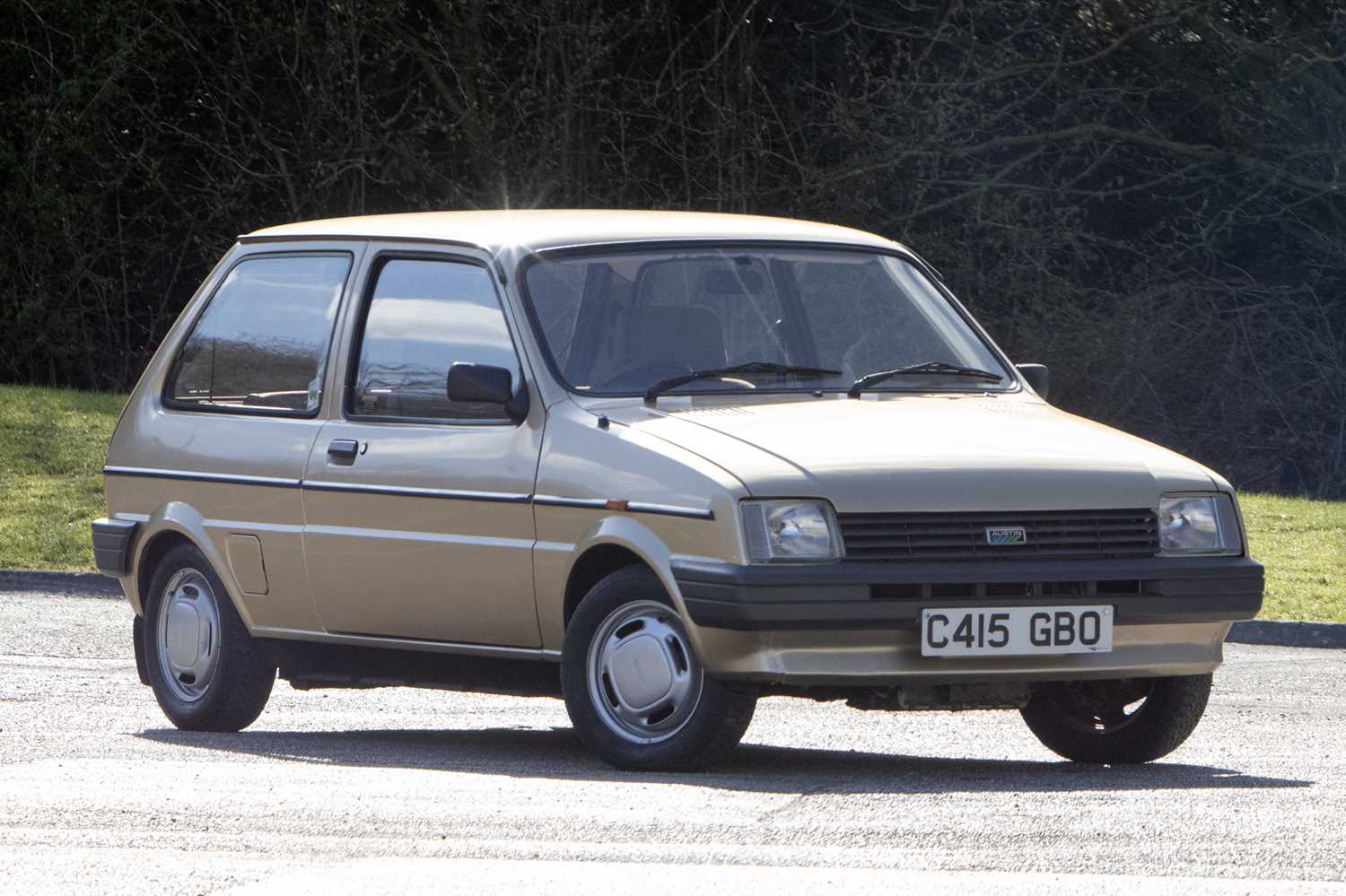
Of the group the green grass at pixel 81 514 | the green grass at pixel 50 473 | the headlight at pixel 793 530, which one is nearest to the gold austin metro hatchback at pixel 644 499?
the headlight at pixel 793 530

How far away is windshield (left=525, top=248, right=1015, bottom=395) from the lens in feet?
25.8

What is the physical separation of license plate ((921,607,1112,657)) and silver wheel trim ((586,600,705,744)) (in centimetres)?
69

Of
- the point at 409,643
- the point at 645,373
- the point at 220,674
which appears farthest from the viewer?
the point at 220,674

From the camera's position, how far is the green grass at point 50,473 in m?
17.3

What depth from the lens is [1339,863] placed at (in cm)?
573

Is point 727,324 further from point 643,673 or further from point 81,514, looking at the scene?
point 81,514

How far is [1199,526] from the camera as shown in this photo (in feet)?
24.5

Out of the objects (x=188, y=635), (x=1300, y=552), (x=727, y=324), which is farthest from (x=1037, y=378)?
(x=1300, y=552)

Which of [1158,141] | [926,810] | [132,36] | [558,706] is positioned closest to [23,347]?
[132,36]

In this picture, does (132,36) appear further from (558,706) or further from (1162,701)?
(1162,701)

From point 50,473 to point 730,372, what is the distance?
13348 mm

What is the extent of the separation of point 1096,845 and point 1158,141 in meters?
19.6

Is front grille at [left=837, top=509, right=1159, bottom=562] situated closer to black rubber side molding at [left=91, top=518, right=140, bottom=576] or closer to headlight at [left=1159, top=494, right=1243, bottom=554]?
headlight at [left=1159, top=494, right=1243, bottom=554]

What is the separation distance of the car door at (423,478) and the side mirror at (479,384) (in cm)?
11
